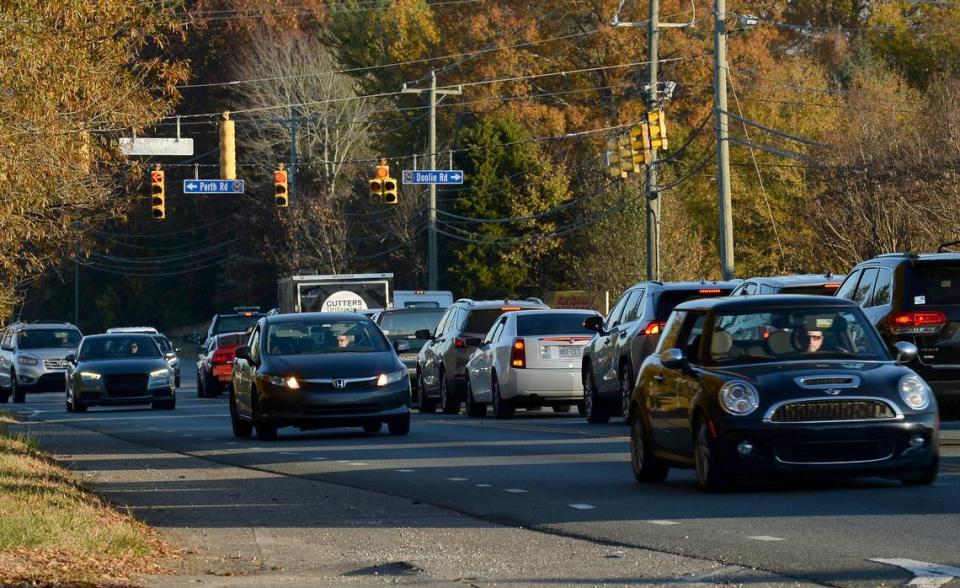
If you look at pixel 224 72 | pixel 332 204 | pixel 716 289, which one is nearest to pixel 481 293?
pixel 332 204

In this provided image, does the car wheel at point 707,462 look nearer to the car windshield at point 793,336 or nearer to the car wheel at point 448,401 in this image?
the car windshield at point 793,336

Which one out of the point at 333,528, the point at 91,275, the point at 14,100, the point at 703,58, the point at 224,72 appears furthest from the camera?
the point at 91,275

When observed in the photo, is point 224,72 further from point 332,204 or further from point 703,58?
point 703,58

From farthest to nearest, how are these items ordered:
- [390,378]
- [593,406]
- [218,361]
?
[218,361]
[593,406]
[390,378]

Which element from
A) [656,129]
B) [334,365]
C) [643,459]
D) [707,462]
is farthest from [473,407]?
[707,462]

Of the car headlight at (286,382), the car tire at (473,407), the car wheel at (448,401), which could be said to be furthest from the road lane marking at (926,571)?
the car wheel at (448,401)

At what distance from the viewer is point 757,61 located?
234 ft

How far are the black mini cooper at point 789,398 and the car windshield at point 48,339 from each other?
104 ft

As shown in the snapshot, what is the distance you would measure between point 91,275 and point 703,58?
145 ft

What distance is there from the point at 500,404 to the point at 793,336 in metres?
13.7

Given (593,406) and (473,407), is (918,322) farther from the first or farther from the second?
(473,407)

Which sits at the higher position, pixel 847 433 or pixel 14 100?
pixel 14 100

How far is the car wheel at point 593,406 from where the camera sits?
2550 centimetres

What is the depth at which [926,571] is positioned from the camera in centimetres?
973
